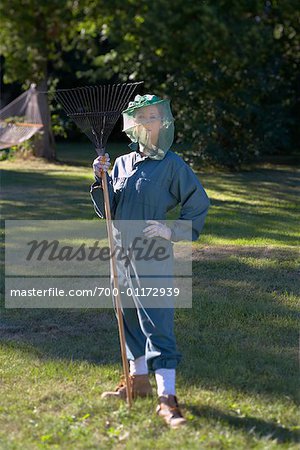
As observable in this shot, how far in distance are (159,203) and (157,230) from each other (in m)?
0.16

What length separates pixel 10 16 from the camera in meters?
18.0

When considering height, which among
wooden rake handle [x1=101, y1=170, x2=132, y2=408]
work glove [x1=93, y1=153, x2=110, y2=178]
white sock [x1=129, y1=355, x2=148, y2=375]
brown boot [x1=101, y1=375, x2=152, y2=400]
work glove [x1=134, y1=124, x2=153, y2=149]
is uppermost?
work glove [x1=134, y1=124, x2=153, y2=149]

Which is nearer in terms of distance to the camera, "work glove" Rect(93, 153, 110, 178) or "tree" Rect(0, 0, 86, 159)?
"work glove" Rect(93, 153, 110, 178)

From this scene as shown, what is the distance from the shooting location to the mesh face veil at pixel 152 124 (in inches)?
162

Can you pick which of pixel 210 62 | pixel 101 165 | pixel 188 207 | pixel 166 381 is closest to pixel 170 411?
pixel 166 381

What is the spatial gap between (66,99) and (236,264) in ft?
11.7

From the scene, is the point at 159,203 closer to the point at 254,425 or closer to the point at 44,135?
the point at 254,425

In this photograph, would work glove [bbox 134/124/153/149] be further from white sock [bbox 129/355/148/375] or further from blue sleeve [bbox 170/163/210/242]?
white sock [bbox 129/355/148/375]

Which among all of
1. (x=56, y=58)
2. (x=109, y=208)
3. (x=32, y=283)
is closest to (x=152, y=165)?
(x=109, y=208)

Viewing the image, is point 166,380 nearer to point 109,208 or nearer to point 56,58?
point 109,208

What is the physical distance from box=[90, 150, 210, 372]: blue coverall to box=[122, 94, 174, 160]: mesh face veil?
0.07 metres

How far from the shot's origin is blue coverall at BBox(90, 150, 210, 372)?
13.2ft

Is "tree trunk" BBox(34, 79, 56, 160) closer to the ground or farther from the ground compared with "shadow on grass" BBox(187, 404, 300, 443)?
farther from the ground

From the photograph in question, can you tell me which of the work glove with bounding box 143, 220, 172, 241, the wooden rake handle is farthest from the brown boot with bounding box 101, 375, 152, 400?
the work glove with bounding box 143, 220, 172, 241
